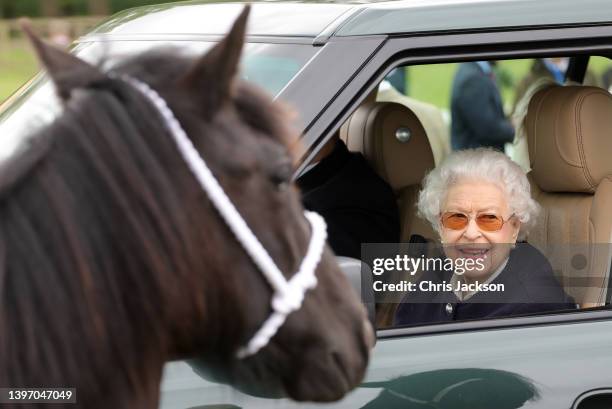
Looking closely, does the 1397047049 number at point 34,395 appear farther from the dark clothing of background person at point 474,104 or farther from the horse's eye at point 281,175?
the dark clothing of background person at point 474,104

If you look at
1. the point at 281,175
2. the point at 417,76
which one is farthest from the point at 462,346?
the point at 417,76

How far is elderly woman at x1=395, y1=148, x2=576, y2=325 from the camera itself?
2492mm

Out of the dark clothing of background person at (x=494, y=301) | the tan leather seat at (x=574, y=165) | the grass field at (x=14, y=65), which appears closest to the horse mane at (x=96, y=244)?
the dark clothing of background person at (x=494, y=301)

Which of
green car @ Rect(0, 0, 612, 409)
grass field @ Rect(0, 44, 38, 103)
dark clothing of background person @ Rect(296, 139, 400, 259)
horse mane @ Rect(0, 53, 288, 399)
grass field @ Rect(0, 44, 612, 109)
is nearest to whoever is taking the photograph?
horse mane @ Rect(0, 53, 288, 399)

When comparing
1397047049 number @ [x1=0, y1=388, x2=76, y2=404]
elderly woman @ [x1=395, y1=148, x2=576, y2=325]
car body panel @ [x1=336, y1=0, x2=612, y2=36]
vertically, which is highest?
car body panel @ [x1=336, y1=0, x2=612, y2=36]

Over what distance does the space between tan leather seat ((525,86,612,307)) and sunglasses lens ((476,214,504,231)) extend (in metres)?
0.17

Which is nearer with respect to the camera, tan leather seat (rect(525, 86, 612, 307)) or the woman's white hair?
the woman's white hair

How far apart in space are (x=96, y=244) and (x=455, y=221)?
4.89 feet

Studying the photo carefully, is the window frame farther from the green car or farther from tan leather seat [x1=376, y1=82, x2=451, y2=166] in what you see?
tan leather seat [x1=376, y1=82, x2=451, y2=166]

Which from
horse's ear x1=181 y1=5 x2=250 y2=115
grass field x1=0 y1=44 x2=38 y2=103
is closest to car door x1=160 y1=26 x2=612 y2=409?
horse's ear x1=181 y1=5 x2=250 y2=115

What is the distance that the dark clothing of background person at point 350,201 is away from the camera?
9.50ft

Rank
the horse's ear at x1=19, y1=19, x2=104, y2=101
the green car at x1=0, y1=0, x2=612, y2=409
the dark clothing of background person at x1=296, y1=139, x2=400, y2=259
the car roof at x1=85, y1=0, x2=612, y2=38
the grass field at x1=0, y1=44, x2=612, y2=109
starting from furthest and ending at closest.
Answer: the grass field at x1=0, y1=44, x2=612, y2=109, the dark clothing of background person at x1=296, y1=139, x2=400, y2=259, the car roof at x1=85, y1=0, x2=612, y2=38, the green car at x1=0, y1=0, x2=612, y2=409, the horse's ear at x1=19, y1=19, x2=104, y2=101

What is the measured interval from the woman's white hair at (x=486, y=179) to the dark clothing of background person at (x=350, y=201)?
19 cm

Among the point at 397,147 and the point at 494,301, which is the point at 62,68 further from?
the point at 397,147
